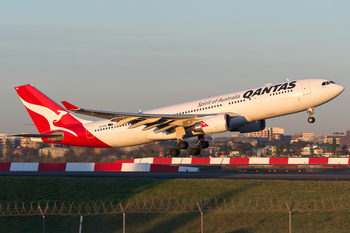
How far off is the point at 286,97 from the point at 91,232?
21053 mm

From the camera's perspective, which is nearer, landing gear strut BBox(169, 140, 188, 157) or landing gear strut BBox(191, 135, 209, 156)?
landing gear strut BBox(169, 140, 188, 157)

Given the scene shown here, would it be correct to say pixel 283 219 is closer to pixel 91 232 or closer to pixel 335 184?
pixel 335 184

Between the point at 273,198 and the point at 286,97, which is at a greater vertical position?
the point at 286,97

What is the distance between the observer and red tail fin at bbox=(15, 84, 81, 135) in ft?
145

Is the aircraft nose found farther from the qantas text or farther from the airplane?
the qantas text

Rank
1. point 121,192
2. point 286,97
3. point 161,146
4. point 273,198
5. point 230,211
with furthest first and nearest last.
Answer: point 161,146 < point 286,97 < point 121,192 < point 273,198 < point 230,211

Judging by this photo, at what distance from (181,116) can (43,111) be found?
18.1m

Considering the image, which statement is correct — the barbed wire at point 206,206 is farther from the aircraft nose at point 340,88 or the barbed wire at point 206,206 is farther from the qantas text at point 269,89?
the qantas text at point 269,89

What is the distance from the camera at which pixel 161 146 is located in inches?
1880

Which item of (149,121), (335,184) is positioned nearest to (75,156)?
(149,121)

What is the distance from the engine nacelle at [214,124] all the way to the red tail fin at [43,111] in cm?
1577

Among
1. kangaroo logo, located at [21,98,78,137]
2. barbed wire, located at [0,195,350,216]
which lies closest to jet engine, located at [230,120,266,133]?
barbed wire, located at [0,195,350,216]

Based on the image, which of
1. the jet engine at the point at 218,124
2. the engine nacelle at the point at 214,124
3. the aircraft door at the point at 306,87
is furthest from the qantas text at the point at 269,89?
the engine nacelle at the point at 214,124

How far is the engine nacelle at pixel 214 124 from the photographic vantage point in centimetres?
3475
